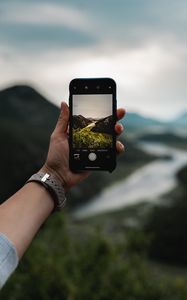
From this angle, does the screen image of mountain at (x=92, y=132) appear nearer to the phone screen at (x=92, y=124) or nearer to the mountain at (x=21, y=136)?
the phone screen at (x=92, y=124)

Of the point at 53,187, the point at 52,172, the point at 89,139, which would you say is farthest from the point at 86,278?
the point at 53,187

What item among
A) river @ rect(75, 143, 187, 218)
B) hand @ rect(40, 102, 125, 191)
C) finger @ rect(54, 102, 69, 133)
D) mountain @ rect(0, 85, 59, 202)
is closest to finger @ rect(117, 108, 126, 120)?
hand @ rect(40, 102, 125, 191)

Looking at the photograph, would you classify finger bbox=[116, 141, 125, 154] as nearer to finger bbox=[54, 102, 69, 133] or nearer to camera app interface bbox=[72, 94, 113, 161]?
camera app interface bbox=[72, 94, 113, 161]

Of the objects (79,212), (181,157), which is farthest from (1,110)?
(79,212)

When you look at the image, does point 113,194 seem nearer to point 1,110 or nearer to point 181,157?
point 1,110

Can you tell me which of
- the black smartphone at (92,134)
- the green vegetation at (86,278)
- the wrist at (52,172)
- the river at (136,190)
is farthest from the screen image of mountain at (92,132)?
the river at (136,190)

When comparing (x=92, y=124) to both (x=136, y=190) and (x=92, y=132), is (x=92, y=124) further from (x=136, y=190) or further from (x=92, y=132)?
(x=136, y=190)
